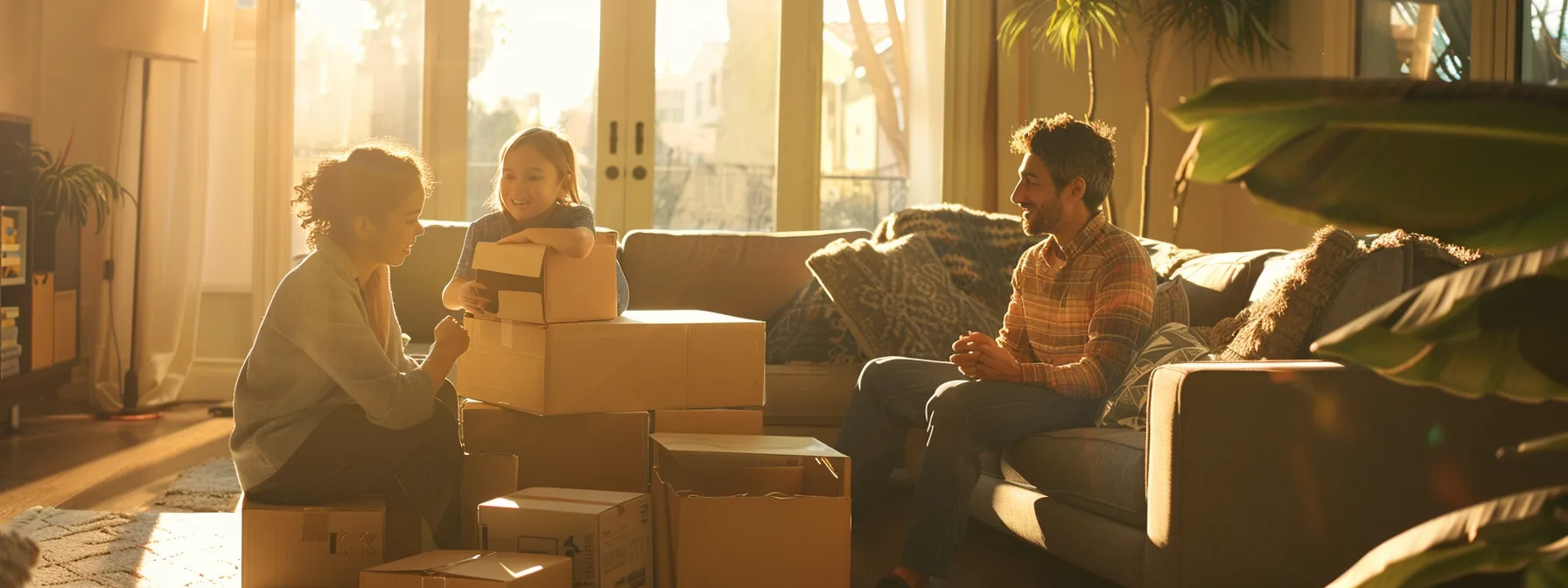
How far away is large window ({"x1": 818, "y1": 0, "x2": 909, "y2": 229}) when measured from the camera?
5379mm

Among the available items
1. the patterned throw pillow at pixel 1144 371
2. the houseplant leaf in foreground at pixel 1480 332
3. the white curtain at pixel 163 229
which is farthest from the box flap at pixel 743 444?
the white curtain at pixel 163 229

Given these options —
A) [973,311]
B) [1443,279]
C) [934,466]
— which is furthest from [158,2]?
[1443,279]

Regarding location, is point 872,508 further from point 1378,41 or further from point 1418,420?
point 1378,41

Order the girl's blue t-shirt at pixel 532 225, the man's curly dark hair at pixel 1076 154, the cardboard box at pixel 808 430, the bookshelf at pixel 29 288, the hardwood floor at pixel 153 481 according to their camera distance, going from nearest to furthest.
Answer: the man's curly dark hair at pixel 1076 154 → the hardwood floor at pixel 153 481 → the girl's blue t-shirt at pixel 532 225 → the cardboard box at pixel 808 430 → the bookshelf at pixel 29 288

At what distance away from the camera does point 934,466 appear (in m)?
2.39

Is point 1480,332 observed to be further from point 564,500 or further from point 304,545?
point 304,545

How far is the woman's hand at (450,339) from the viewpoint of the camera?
2.14 meters

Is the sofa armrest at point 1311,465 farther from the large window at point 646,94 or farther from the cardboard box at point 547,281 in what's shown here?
the large window at point 646,94

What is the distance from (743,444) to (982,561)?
0.80 m

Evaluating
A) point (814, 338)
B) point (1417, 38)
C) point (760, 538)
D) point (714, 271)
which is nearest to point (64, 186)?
point (714, 271)

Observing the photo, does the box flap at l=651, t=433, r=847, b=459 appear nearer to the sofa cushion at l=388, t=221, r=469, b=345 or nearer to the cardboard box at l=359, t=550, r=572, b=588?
the cardboard box at l=359, t=550, r=572, b=588

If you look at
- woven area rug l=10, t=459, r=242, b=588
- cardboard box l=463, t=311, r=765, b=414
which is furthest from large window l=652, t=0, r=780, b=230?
cardboard box l=463, t=311, r=765, b=414

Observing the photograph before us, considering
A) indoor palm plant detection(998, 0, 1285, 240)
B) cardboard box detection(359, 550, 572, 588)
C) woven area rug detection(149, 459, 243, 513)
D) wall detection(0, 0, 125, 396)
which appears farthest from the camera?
wall detection(0, 0, 125, 396)

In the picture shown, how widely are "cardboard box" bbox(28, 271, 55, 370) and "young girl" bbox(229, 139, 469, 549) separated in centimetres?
272
